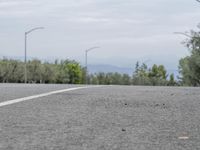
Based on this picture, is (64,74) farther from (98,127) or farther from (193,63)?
(98,127)

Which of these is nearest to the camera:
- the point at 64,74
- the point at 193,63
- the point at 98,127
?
the point at 98,127

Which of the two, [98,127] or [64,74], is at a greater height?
[64,74]

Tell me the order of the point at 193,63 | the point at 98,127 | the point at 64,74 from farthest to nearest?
the point at 64,74 < the point at 193,63 < the point at 98,127

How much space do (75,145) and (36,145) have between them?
0.47 m

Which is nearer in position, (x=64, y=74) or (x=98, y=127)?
(x=98, y=127)

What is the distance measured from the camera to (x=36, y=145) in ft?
20.3

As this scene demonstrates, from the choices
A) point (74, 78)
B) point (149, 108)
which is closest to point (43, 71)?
point (74, 78)

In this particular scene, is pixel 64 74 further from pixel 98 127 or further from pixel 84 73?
pixel 98 127

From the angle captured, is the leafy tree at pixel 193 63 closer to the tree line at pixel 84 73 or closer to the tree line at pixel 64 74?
the tree line at pixel 84 73

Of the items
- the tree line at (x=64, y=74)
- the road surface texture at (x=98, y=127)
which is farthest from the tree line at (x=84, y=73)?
the road surface texture at (x=98, y=127)

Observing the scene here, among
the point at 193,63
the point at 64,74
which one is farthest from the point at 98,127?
the point at 64,74

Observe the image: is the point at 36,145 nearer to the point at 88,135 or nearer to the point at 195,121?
the point at 88,135

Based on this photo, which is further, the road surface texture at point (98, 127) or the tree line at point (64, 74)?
the tree line at point (64, 74)

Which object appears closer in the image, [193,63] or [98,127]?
[98,127]
